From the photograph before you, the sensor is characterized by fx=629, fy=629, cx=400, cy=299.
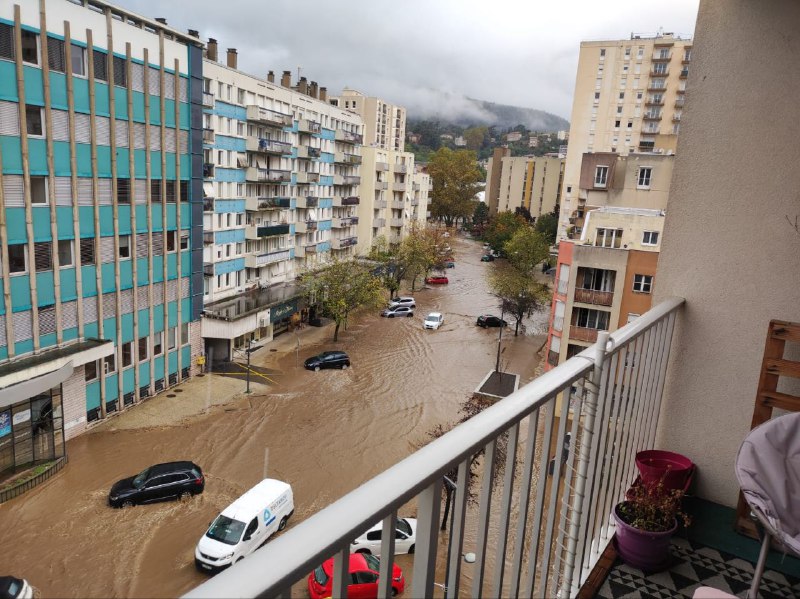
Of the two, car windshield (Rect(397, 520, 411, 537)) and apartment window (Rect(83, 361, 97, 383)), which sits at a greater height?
car windshield (Rect(397, 520, 411, 537))

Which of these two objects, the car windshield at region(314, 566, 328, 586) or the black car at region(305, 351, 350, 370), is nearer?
the car windshield at region(314, 566, 328, 586)

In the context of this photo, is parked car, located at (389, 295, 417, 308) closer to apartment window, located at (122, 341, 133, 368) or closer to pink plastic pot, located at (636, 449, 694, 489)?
apartment window, located at (122, 341, 133, 368)

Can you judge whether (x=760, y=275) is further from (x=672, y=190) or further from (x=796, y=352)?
(x=672, y=190)

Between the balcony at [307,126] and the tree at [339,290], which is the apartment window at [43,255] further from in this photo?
the balcony at [307,126]

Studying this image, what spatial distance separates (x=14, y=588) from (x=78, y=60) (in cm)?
1038

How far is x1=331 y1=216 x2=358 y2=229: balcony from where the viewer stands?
3030 centimetres

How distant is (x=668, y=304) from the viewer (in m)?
2.60

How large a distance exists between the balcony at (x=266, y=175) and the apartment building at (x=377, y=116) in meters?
31.1

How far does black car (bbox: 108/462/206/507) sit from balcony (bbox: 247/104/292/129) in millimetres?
13216

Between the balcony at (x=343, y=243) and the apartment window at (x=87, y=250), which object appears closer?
the apartment window at (x=87, y=250)

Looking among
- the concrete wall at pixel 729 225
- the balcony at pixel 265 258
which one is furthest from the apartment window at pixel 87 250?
the concrete wall at pixel 729 225

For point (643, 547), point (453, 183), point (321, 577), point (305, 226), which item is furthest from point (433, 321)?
point (453, 183)

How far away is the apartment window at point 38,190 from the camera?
12984 mm

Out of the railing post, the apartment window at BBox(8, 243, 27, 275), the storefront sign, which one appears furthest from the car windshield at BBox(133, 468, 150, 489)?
the railing post
